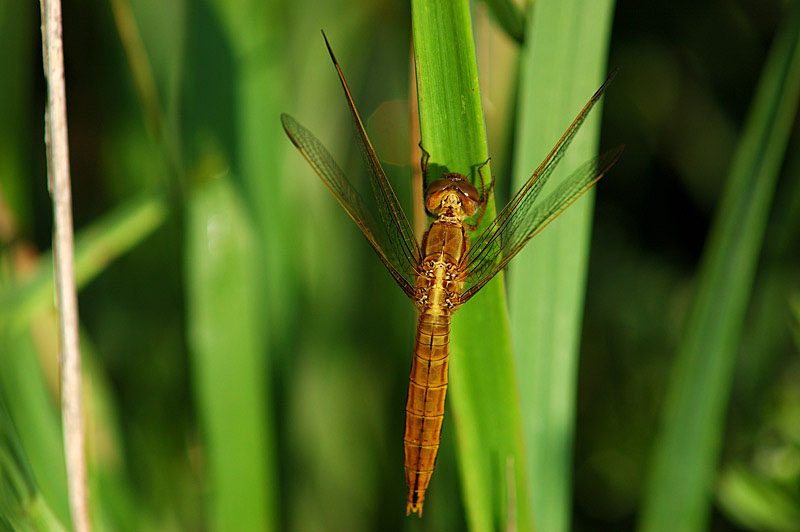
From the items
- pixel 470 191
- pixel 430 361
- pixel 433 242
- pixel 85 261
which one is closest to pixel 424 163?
pixel 470 191

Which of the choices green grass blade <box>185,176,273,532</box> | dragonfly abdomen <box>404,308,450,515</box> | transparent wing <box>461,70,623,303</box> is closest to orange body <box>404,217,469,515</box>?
dragonfly abdomen <box>404,308,450,515</box>

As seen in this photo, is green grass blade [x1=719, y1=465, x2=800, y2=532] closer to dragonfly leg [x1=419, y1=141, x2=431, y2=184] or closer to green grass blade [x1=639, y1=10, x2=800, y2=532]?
green grass blade [x1=639, y1=10, x2=800, y2=532]

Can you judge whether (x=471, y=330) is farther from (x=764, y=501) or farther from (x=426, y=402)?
(x=764, y=501)

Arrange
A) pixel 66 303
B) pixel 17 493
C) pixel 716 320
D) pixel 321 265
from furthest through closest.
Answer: pixel 321 265 < pixel 716 320 < pixel 66 303 < pixel 17 493

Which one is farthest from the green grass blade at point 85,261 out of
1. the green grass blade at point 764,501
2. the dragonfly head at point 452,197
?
the green grass blade at point 764,501

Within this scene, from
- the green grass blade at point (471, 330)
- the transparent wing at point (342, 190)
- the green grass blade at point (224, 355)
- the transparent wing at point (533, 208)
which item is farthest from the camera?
the green grass blade at point (224, 355)

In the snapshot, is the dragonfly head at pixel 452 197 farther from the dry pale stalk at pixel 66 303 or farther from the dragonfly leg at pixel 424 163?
the dry pale stalk at pixel 66 303
